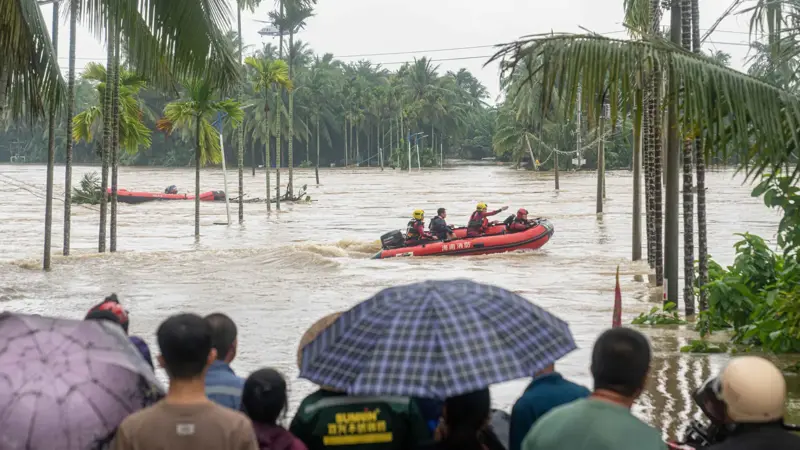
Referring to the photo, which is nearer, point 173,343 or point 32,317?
point 173,343

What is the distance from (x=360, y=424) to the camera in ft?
12.6

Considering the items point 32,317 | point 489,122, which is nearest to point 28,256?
point 32,317

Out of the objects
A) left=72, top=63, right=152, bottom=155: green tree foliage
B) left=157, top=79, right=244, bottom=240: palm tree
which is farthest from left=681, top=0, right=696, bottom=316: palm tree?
left=157, top=79, right=244, bottom=240: palm tree

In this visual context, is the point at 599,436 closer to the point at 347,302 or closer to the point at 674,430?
the point at 674,430

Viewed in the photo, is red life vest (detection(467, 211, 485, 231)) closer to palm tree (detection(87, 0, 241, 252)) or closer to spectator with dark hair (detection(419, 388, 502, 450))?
Result: palm tree (detection(87, 0, 241, 252))

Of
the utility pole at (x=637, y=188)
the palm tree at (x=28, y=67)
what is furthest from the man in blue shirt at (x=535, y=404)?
the utility pole at (x=637, y=188)

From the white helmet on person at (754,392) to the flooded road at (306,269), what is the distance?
20.0 feet

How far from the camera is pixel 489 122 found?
139500 mm

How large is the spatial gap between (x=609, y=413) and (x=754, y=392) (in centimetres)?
45

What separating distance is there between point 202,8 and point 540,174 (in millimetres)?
81107

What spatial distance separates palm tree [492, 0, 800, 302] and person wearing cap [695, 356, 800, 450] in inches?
189

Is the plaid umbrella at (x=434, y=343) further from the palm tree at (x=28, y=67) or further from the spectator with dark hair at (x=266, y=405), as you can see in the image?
the palm tree at (x=28, y=67)

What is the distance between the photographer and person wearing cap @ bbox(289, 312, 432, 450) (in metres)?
3.82

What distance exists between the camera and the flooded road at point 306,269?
1437 centimetres
